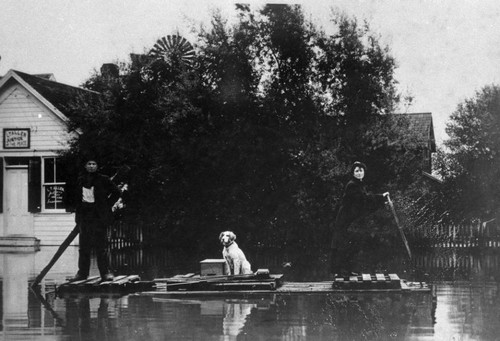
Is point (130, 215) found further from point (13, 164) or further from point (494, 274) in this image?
point (494, 274)

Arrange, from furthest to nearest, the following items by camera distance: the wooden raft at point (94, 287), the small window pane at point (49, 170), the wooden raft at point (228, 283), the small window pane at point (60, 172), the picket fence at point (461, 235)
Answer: the small window pane at point (49, 170) < the small window pane at point (60, 172) < the picket fence at point (461, 235) < the wooden raft at point (94, 287) < the wooden raft at point (228, 283)

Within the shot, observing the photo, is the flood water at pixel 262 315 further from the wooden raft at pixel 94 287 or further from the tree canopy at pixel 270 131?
the tree canopy at pixel 270 131

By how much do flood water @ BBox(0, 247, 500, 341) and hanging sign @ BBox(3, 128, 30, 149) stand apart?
10506 mm

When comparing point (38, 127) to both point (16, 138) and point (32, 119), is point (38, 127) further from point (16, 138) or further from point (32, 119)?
point (16, 138)

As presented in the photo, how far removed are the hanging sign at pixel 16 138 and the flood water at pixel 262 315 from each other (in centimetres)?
1051

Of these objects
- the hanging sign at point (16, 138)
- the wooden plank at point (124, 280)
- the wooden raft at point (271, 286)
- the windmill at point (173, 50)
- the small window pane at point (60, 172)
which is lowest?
the wooden raft at point (271, 286)

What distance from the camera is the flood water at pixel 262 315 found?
8.16m

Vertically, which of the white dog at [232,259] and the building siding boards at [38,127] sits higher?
the building siding boards at [38,127]

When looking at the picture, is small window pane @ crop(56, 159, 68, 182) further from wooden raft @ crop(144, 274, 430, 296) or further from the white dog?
wooden raft @ crop(144, 274, 430, 296)

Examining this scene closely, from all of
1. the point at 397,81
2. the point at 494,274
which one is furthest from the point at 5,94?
the point at 494,274

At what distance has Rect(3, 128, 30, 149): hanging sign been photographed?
24.0 m

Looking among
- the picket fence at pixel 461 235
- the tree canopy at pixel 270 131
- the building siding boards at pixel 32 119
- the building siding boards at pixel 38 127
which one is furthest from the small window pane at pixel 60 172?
the picket fence at pixel 461 235

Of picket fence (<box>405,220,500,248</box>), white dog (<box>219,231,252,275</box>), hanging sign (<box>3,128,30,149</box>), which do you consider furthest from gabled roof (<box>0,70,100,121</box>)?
white dog (<box>219,231,252,275</box>)

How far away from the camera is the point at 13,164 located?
2400 centimetres
